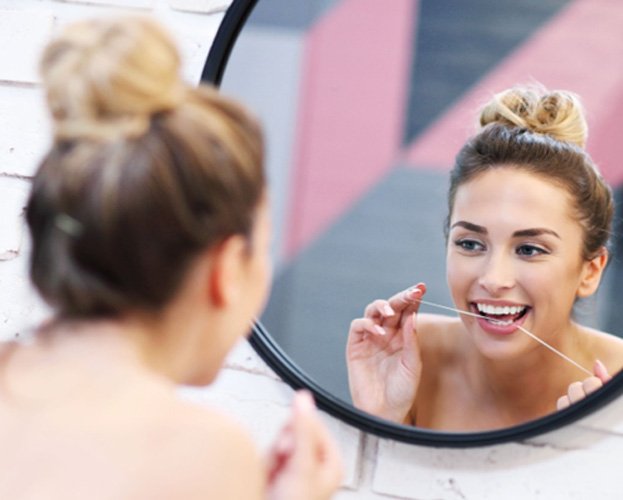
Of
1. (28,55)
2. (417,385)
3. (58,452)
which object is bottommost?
(417,385)

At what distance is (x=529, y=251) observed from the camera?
954 mm

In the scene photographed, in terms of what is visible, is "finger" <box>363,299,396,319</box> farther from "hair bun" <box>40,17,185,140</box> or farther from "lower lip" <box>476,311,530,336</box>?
"hair bun" <box>40,17,185,140</box>

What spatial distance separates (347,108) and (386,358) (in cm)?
27

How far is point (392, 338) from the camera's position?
40.3 inches

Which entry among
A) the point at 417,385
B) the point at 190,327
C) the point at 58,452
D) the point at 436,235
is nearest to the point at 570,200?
the point at 436,235

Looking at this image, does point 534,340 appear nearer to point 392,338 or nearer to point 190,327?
point 392,338

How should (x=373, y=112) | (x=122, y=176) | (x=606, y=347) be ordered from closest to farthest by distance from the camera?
(x=122, y=176), (x=606, y=347), (x=373, y=112)

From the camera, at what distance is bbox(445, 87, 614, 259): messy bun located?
94 cm

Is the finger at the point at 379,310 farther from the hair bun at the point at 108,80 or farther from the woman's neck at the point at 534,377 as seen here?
the hair bun at the point at 108,80

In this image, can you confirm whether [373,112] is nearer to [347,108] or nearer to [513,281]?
[347,108]

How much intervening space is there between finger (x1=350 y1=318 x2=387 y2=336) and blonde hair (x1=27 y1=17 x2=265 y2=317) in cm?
41

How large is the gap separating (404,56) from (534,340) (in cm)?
32

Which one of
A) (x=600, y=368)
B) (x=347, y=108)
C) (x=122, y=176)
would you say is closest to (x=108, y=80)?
(x=122, y=176)

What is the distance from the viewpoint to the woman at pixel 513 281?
3.09 feet
